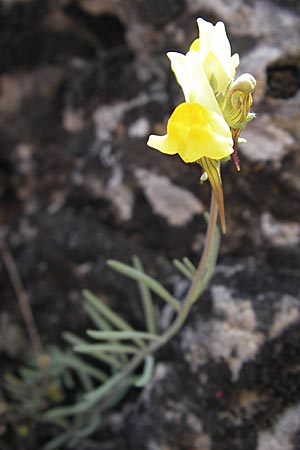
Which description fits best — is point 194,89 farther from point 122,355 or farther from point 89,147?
point 89,147

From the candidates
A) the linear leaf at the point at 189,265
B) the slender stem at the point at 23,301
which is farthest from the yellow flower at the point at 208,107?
the slender stem at the point at 23,301

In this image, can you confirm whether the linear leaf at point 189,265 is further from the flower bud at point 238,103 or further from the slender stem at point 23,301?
the slender stem at point 23,301

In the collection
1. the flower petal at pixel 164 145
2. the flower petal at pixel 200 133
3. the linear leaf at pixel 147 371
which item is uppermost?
the flower petal at pixel 200 133

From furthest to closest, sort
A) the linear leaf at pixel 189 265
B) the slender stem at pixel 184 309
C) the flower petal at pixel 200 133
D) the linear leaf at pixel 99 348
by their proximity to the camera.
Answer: the linear leaf at pixel 99 348
the linear leaf at pixel 189 265
the slender stem at pixel 184 309
the flower petal at pixel 200 133

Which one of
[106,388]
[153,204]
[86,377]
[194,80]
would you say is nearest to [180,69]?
[194,80]

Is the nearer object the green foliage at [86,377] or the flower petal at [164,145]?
the flower petal at [164,145]

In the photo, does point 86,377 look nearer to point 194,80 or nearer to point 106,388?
point 106,388

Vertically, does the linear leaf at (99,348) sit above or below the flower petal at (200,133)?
below
